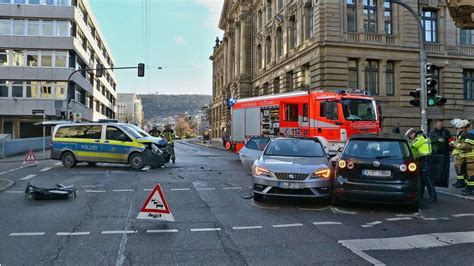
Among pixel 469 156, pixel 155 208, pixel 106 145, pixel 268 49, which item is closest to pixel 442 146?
pixel 469 156

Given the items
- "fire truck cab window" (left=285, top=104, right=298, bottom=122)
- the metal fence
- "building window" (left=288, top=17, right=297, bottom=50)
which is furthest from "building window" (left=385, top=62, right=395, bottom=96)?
the metal fence

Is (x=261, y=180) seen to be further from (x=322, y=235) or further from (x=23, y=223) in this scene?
(x=23, y=223)

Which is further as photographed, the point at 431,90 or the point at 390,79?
the point at 390,79

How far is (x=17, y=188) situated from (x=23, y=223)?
4.97m

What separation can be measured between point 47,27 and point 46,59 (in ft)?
11.3

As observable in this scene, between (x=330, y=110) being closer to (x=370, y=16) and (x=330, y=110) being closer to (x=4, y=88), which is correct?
(x=370, y=16)

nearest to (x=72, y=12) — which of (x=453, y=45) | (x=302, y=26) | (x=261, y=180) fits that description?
(x=302, y=26)

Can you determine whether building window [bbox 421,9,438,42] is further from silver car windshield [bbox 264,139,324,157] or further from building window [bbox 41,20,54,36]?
building window [bbox 41,20,54,36]

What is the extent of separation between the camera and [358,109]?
60.8 feet

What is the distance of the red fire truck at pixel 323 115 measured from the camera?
59.6ft

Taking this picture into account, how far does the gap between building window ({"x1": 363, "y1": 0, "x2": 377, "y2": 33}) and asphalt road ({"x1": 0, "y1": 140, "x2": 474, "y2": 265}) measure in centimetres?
2604

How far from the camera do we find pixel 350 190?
842 cm

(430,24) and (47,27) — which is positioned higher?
(47,27)

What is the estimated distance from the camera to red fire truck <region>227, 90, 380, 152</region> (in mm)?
18156
